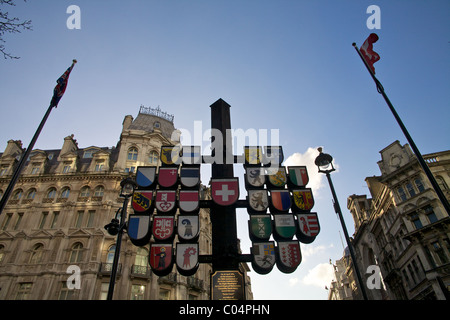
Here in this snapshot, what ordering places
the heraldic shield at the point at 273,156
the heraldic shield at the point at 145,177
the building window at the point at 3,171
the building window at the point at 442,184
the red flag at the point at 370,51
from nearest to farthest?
the heraldic shield at the point at 145,177 < the heraldic shield at the point at 273,156 < the red flag at the point at 370,51 < the building window at the point at 442,184 < the building window at the point at 3,171

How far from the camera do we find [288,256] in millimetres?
8883

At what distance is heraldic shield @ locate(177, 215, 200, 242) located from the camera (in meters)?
9.10

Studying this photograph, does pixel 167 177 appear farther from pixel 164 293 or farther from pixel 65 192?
pixel 65 192

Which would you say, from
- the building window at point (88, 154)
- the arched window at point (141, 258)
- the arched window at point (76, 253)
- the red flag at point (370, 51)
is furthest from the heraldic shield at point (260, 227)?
the building window at point (88, 154)

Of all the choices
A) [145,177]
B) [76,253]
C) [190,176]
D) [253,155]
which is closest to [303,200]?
[253,155]

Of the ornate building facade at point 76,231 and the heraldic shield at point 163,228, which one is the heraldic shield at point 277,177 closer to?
the heraldic shield at point 163,228

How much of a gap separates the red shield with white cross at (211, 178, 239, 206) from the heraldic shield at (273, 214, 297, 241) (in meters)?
1.67

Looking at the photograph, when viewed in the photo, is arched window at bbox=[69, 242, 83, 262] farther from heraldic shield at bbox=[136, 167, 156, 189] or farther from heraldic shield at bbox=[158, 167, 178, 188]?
heraldic shield at bbox=[158, 167, 178, 188]

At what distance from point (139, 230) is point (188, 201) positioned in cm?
191

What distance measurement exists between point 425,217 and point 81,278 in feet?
111

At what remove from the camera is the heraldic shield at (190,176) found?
34.3 ft

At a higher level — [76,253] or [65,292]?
[76,253]

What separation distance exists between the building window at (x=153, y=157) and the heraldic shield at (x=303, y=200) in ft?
84.0
